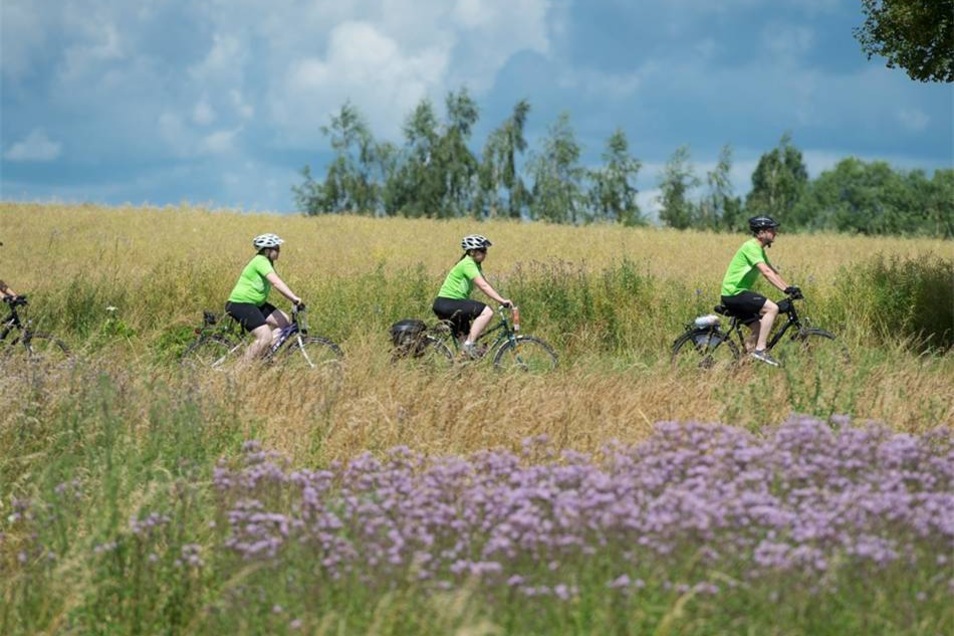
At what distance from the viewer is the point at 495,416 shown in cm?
886

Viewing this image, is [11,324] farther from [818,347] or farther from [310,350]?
[818,347]

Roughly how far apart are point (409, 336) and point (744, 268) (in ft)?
13.8

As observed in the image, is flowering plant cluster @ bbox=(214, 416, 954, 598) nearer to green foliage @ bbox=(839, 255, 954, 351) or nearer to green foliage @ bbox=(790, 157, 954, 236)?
green foliage @ bbox=(839, 255, 954, 351)

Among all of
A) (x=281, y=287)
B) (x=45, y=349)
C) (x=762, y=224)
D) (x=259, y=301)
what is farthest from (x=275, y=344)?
(x=762, y=224)

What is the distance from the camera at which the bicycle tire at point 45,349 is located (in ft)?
33.4

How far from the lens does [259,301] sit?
13961mm

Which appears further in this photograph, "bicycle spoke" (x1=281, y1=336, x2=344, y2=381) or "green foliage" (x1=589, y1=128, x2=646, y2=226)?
"green foliage" (x1=589, y1=128, x2=646, y2=226)

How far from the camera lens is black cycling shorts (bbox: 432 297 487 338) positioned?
→ 13.9 metres

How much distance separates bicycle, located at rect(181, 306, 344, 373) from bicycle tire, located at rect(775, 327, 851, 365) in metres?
4.95

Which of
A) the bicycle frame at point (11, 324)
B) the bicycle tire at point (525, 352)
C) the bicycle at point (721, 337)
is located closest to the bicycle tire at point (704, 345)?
the bicycle at point (721, 337)

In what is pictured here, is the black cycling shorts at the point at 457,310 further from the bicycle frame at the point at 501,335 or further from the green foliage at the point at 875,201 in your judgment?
the green foliage at the point at 875,201

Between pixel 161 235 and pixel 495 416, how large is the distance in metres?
27.0

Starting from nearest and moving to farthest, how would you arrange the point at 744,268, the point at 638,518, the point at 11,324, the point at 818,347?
the point at 638,518 → the point at 818,347 → the point at 744,268 → the point at 11,324

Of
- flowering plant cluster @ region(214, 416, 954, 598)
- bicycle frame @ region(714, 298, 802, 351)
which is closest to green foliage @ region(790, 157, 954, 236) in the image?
bicycle frame @ region(714, 298, 802, 351)
